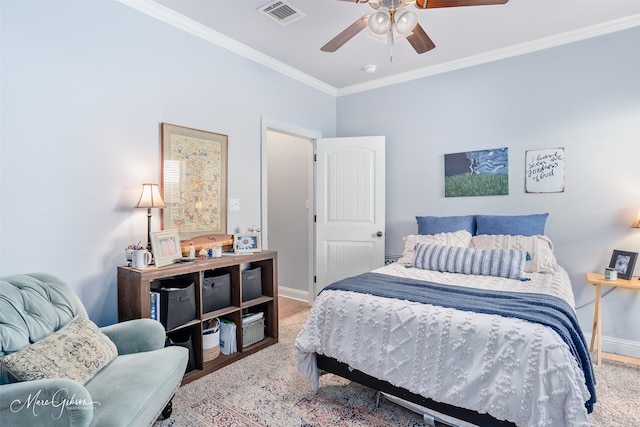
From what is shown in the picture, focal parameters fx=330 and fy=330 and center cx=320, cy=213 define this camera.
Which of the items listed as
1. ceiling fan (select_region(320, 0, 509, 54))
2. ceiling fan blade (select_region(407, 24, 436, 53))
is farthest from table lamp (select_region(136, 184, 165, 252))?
ceiling fan blade (select_region(407, 24, 436, 53))

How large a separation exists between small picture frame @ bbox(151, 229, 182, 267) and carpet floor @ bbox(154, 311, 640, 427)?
0.88 meters

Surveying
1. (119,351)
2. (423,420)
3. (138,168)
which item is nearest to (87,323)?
(119,351)

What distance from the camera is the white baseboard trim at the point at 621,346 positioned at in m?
2.72

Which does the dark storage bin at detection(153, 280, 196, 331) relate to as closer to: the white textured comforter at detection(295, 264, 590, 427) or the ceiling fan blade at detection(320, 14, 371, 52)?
the white textured comforter at detection(295, 264, 590, 427)

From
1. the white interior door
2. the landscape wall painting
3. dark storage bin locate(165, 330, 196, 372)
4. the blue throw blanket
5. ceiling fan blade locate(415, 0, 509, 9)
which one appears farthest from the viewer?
the white interior door

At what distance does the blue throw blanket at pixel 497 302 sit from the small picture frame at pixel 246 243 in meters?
1.02

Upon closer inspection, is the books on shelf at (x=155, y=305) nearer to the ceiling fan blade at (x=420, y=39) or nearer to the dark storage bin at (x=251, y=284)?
the dark storage bin at (x=251, y=284)

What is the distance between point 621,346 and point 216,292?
3.39 m

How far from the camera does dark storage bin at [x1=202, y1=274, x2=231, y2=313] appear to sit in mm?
2545

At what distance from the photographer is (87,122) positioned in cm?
213

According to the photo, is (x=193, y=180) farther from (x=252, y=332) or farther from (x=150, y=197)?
(x=252, y=332)

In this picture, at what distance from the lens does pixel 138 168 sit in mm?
2406

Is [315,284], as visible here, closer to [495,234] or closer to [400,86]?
[495,234]

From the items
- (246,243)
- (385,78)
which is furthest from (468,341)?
(385,78)
